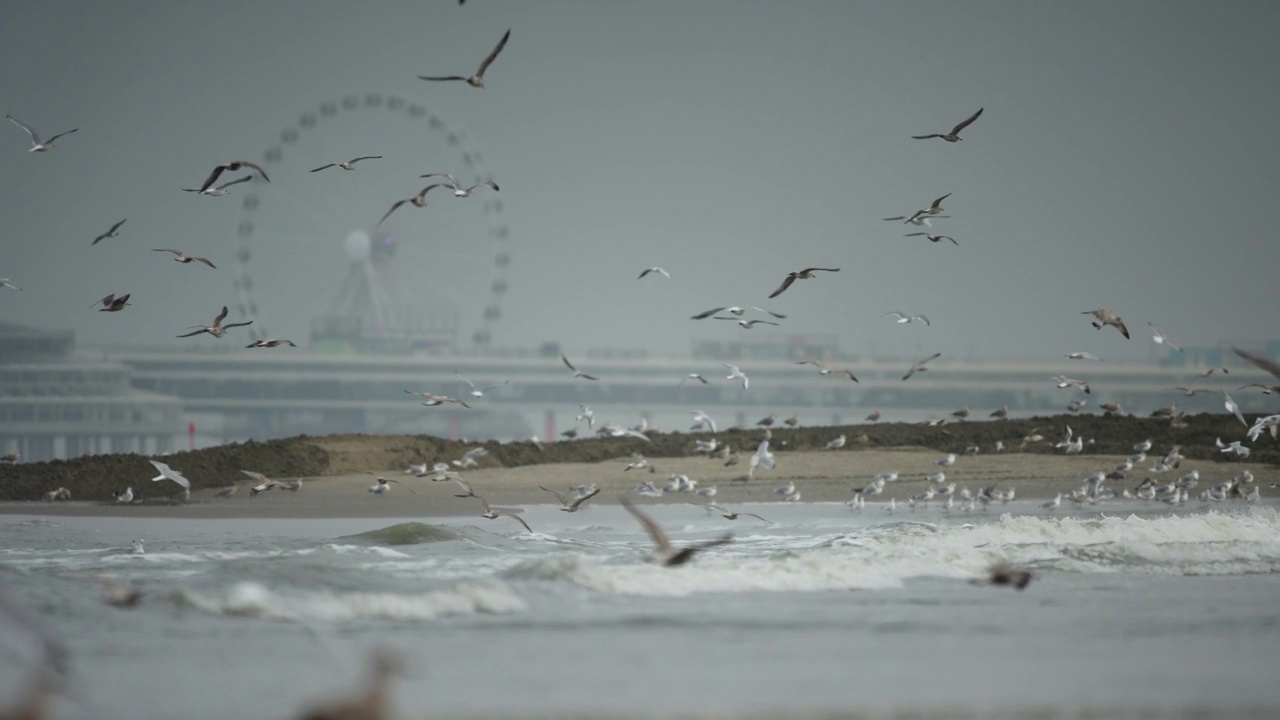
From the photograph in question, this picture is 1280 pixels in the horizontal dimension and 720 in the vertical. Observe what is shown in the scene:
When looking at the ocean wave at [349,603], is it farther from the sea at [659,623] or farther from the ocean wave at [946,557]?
the ocean wave at [946,557]

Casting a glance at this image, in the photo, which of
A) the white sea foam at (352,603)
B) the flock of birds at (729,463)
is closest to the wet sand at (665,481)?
the flock of birds at (729,463)

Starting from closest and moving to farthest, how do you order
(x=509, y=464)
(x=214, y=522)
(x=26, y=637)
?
(x=26, y=637) < (x=214, y=522) < (x=509, y=464)

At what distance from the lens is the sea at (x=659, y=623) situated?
9742 millimetres

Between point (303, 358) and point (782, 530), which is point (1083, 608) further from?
point (303, 358)

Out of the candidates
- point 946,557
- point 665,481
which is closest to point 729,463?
point 665,481

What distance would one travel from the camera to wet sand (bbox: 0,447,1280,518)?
27516 millimetres

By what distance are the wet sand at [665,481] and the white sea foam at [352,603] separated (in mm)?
12092

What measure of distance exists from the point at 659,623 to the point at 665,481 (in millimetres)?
20759

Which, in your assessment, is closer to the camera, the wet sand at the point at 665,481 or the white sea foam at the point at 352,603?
the white sea foam at the point at 352,603

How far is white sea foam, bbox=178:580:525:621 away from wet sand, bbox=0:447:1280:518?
12.1 meters

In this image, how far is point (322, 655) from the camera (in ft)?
36.8

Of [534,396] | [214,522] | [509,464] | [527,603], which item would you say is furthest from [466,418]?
[527,603]

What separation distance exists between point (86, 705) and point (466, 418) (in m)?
110

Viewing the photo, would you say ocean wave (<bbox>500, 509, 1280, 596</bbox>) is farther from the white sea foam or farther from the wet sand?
the wet sand
